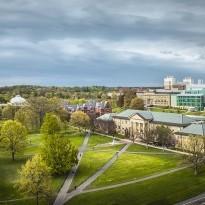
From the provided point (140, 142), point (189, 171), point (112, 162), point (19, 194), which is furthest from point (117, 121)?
Answer: point (19, 194)

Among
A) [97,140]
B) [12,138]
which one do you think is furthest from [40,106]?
[12,138]

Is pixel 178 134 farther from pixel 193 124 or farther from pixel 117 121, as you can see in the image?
pixel 117 121

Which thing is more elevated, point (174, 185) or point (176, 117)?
point (176, 117)

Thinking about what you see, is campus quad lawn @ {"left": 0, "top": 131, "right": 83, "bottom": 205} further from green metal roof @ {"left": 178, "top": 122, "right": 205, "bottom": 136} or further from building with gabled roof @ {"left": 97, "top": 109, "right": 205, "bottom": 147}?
green metal roof @ {"left": 178, "top": 122, "right": 205, "bottom": 136}

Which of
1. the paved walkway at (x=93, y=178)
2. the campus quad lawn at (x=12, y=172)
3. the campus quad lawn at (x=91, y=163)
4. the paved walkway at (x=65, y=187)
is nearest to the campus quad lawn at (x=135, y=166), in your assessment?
the paved walkway at (x=93, y=178)

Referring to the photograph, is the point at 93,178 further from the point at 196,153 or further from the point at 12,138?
the point at 12,138
